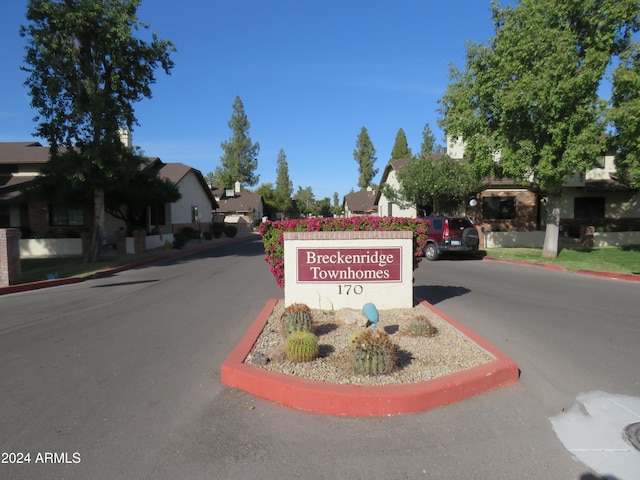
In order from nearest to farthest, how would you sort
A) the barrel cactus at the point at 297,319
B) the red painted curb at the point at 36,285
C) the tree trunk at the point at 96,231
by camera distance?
the barrel cactus at the point at 297,319 → the red painted curb at the point at 36,285 → the tree trunk at the point at 96,231

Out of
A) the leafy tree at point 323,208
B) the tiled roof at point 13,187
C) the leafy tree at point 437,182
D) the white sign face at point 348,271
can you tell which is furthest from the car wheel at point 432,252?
the leafy tree at point 323,208

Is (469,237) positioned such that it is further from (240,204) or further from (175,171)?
(240,204)

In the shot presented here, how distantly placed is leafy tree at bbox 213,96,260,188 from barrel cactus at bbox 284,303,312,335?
71.2 m

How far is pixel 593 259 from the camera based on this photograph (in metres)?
16.8

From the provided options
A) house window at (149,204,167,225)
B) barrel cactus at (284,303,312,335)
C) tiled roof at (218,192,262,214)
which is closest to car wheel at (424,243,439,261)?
barrel cactus at (284,303,312,335)

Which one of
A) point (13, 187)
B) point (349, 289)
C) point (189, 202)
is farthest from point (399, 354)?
point (189, 202)

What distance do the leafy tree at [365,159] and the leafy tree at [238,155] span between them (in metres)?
20.1

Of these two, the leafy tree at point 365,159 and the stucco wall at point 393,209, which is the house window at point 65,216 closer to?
the stucco wall at point 393,209

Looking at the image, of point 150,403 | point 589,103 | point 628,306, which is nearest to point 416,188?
point 589,103

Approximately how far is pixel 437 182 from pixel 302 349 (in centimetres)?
2086

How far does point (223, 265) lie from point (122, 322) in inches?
377

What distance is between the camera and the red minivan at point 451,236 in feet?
60.4

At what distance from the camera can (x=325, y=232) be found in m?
7.29

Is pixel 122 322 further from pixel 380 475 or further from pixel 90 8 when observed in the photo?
pixel 90 8
